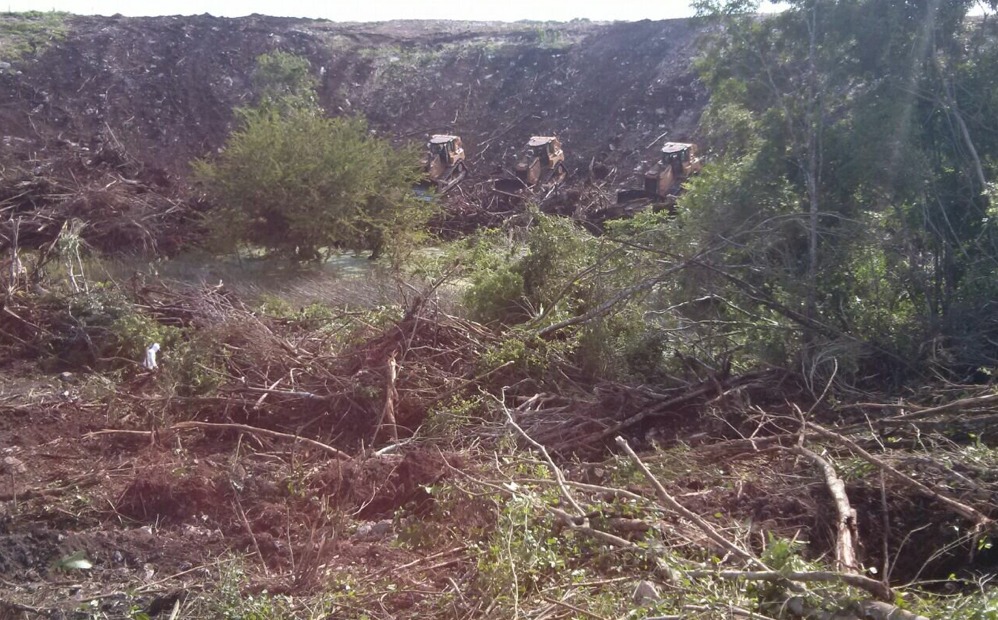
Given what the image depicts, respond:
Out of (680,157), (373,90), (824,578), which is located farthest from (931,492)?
(373,90)

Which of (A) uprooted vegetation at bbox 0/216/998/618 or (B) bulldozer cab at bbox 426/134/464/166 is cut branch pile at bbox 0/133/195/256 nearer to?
(B) bulldozer cab at bbox 426/134/464/166

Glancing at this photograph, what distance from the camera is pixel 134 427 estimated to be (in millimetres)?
6562

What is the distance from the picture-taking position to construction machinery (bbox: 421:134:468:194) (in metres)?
17.7

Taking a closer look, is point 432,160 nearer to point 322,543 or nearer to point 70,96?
point 70,96

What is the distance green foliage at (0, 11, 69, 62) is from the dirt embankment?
167 mm

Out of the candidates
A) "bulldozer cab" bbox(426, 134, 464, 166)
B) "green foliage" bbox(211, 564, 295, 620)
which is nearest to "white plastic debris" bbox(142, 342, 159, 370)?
"green foliage" bbox(211, 564, 295, 620)

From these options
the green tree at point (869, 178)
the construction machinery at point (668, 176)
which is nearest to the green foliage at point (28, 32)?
the construction machinery at point (668, 176)

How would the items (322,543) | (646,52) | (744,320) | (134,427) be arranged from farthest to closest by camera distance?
(646,52) → (744,320) → (134,427) → (322,543)

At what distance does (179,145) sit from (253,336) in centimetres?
1481

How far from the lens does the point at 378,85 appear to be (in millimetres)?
23859

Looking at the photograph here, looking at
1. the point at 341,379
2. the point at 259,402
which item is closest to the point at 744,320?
the point at 341,379

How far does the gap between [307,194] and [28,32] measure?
14.4 meters

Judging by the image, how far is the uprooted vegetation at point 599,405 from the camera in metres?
4.05

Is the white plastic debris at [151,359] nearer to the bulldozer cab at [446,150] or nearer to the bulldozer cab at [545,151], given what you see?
the bulldozer cab at [446,150]
